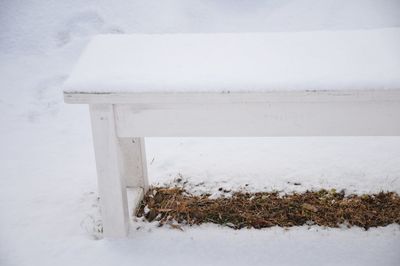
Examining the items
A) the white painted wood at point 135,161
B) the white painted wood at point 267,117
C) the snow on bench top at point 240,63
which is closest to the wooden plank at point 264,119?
the white painted wood at point 267,117

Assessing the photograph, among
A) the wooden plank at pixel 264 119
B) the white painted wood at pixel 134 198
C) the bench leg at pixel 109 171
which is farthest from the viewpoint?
the white painted wood at pixel 134 198

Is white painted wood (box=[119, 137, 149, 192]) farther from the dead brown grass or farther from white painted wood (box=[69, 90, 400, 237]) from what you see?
white painted wood (box=[69, 90, 400, 237])

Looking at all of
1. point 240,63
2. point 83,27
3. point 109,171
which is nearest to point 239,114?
point 240,63

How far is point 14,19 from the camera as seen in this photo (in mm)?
5504

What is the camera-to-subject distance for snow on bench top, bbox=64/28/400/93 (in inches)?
89.0

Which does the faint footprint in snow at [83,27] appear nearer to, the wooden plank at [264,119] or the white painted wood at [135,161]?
the white painted wood at [135,161]

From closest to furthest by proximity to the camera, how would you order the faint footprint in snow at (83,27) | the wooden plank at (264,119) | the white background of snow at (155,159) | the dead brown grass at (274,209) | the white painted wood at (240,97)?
the white painted wood at (240,97) < the wooden plank at (264,119) < the white background of snow at (155,159) < the dead brown grass at (274,209) < the faint footprint in snow at (83,27)

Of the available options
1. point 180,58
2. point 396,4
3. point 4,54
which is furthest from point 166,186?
point 396,4

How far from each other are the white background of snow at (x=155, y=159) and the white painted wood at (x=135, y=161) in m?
0.26

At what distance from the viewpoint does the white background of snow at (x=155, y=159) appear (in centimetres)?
260

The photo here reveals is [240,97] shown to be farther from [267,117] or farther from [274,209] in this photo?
[274,209]

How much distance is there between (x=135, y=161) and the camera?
121 inches

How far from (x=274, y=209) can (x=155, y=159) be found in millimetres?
1129

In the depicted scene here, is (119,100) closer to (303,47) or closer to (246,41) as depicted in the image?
(246,41)
